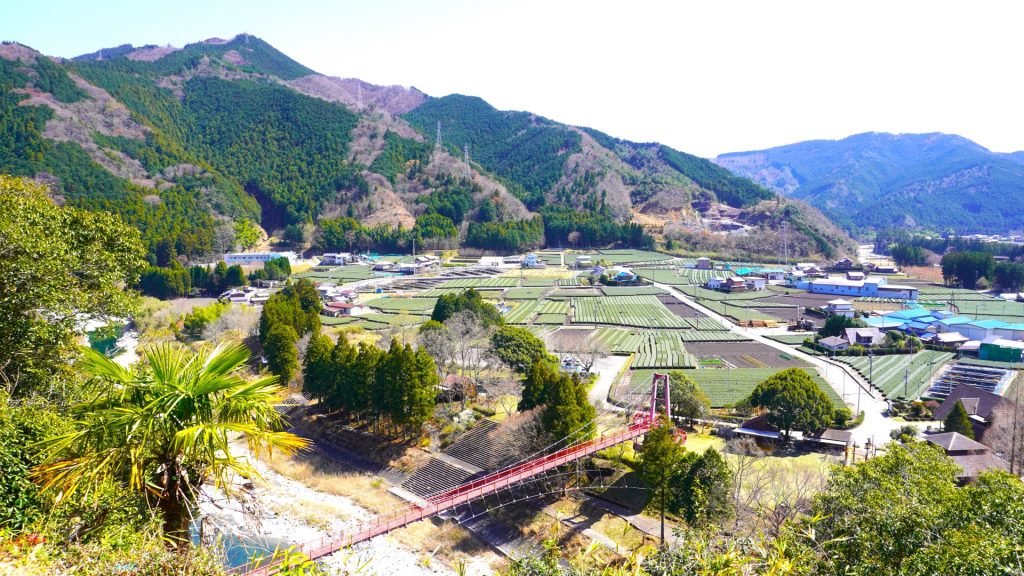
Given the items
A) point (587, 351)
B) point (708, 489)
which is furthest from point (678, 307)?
point (708, 489)

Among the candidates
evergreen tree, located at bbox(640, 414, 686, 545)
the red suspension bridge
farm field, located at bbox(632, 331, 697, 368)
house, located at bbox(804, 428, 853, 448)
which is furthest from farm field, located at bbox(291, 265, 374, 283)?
evergreen tree, located at bbox(640, 414, 686, 545)

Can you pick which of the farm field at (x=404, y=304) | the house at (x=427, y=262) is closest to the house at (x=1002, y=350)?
the farm field at (x=404, y=304)

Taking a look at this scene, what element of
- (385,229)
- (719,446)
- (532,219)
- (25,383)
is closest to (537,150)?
(532,219)

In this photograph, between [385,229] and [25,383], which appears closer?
[25,383]

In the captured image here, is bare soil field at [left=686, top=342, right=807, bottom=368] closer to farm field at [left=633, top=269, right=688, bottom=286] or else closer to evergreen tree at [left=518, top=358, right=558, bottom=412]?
evergreen tree at [left=518, top=358, right=558, bottom=412]

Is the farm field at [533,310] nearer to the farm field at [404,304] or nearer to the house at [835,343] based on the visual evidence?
the farm field at [404,304]

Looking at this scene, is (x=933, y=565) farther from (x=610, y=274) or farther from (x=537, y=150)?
(x=537, y=150)
